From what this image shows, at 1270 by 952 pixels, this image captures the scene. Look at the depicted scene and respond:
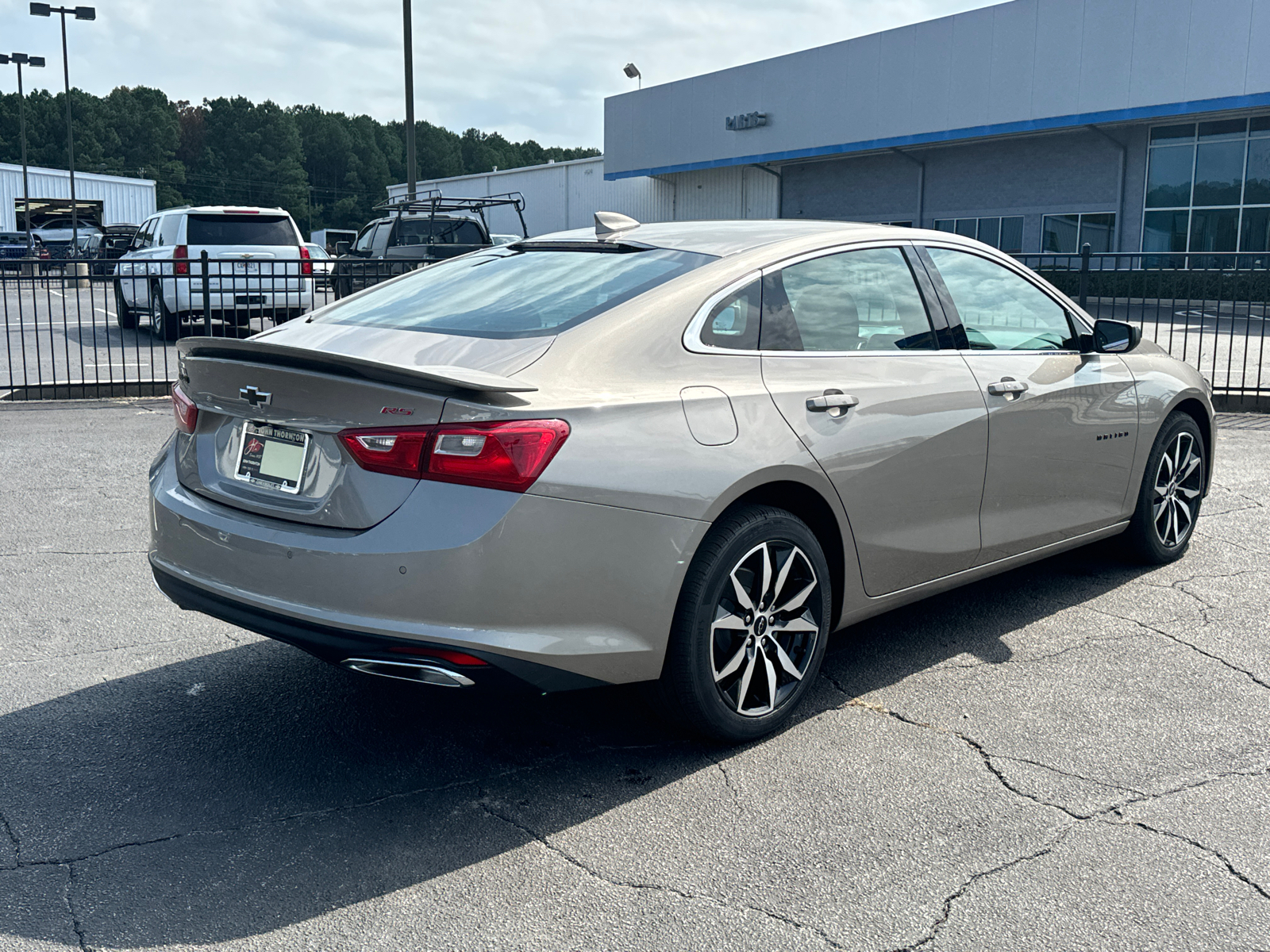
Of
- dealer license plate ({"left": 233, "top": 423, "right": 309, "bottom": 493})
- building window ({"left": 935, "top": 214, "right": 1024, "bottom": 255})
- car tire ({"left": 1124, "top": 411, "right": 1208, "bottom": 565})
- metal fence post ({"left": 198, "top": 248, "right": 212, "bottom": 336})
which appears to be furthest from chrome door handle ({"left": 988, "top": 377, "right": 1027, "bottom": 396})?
building window ({"left": 935, "top": 214, "right": 1024, "bottom": 255})

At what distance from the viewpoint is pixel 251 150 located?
5384 inches

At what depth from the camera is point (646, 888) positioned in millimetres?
2842

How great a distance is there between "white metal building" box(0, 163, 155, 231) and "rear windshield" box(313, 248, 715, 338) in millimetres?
64657

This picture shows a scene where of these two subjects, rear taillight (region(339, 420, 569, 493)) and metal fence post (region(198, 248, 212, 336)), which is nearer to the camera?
rear taillight (region(339, 420, 569, 493))

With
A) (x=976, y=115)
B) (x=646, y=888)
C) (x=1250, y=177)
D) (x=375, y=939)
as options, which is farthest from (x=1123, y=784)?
(x=976, y=115)

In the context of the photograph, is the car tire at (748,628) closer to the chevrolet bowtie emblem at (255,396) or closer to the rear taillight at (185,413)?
the chevrolet bowtie emblem at (255,396)

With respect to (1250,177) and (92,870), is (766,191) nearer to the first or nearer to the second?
(1250,177)

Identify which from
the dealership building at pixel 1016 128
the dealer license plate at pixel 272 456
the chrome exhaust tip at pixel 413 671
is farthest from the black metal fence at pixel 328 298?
the dealership building at pixel 1016 128

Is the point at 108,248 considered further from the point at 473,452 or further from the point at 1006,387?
the point at 473,452

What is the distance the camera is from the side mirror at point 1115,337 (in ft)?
16.7

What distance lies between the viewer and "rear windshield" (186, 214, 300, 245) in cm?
1723

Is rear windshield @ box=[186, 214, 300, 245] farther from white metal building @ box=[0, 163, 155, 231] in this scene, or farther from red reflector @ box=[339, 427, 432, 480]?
white metal building @ box=[0, 163, 155, 231]

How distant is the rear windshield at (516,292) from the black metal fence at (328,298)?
25.9 feet

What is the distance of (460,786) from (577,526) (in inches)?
35.0
